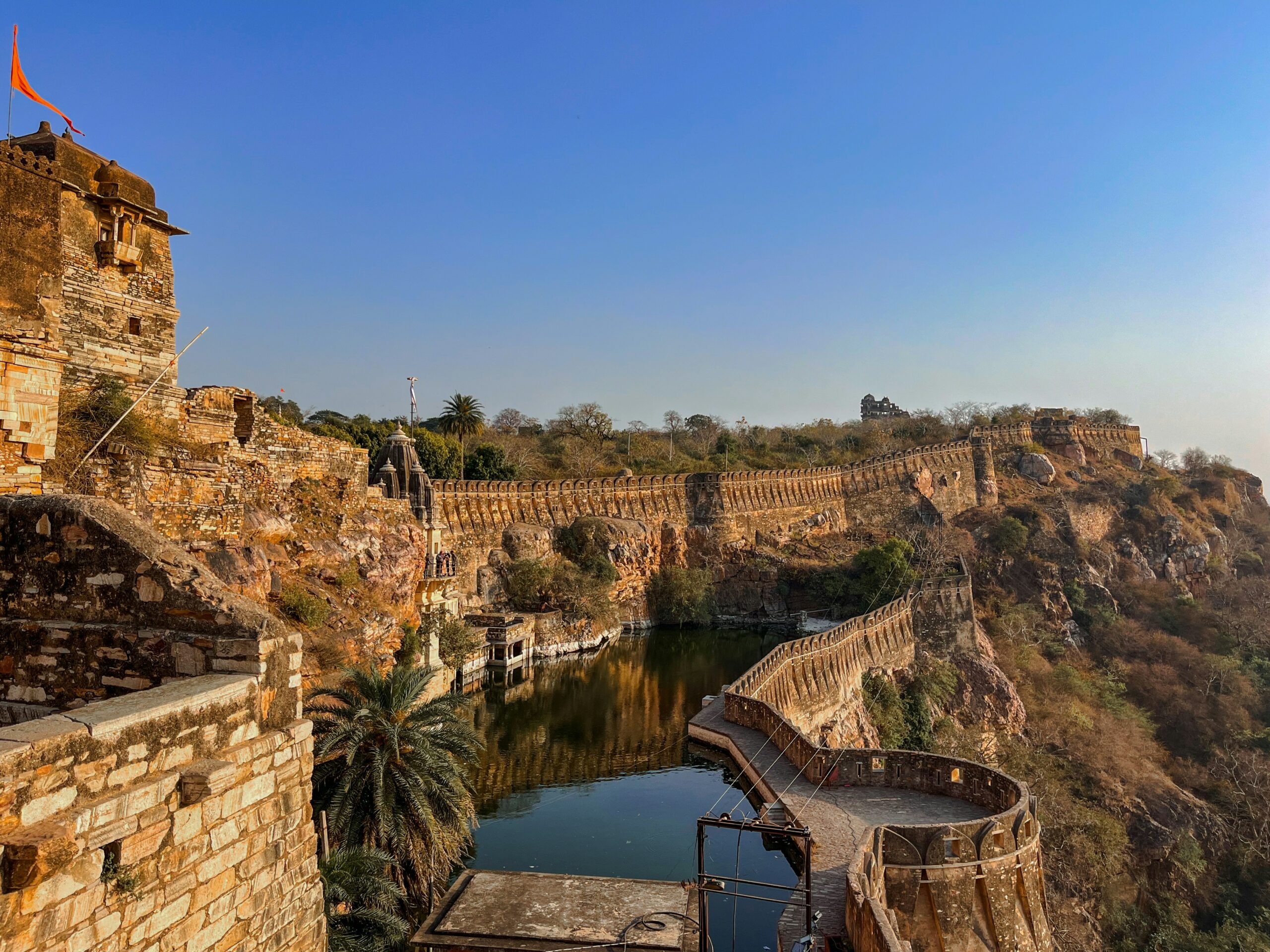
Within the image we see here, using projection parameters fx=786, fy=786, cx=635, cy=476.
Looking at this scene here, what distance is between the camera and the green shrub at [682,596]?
46.1 meters

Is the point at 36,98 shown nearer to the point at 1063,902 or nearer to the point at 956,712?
the point at 1063,902

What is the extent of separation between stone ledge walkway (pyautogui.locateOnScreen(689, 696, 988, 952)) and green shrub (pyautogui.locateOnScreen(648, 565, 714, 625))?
85.6 feet

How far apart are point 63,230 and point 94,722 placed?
13.0 m

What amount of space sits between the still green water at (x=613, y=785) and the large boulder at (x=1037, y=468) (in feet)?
136

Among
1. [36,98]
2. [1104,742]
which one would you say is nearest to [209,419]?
[36,98]

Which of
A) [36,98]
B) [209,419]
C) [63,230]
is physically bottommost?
[209,419]

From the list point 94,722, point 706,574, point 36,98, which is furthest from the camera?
point 706,574

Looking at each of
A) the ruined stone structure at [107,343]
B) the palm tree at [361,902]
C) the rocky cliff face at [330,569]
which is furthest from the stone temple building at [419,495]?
the palm tree at [361,902]

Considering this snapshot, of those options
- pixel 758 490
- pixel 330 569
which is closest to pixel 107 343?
pixel 330 569

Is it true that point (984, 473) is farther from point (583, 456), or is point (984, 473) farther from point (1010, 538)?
point (583, 456)

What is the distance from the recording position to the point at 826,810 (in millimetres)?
15234

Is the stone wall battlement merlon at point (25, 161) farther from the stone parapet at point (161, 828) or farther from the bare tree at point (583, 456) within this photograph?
the bare tree at point (583, 456)

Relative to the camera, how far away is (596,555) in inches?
1719

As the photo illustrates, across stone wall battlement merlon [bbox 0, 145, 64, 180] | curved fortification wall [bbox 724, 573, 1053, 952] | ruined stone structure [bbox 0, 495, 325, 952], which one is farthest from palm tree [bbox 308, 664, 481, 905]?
stone wall battlement merlon [bbox 0, 145, 64, 180]
